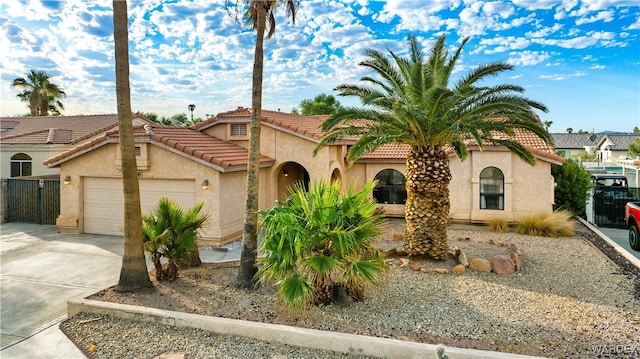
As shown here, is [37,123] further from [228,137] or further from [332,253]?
[332,253]

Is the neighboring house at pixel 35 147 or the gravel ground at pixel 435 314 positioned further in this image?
the neighboring house at pixel 35 147

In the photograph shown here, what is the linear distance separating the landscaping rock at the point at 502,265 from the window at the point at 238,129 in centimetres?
1214

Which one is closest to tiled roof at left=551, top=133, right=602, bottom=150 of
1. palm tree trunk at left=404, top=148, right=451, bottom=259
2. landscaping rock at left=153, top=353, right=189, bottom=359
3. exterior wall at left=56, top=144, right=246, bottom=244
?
palm tree trunk at left=404, top=148, right=451, bottom=259

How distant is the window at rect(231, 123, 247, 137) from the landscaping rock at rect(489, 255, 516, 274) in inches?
478

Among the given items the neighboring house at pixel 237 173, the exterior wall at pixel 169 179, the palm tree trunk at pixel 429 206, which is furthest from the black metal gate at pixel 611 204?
the exterior wall at pixel 169 179

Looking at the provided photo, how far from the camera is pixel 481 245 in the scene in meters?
13.6

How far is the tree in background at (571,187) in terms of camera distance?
19281mm

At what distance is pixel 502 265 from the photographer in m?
10.4

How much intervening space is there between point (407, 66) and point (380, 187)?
9.32 metres

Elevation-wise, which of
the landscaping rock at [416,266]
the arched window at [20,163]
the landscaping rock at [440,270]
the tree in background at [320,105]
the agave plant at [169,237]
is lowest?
the landscaping rock at [440,270]

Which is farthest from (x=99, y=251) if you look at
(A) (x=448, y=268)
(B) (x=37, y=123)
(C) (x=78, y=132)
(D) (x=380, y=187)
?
(B) (x=37, y=123)

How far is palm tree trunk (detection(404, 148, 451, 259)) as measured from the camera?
1128cm

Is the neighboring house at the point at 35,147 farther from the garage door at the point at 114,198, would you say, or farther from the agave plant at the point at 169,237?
the agave plant at the point at 169,237

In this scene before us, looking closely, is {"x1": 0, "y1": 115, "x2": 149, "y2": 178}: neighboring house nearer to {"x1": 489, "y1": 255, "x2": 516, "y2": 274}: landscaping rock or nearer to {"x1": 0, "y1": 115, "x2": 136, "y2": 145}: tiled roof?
{"x1": 0, "y1": 115, "x2": 136, "y2": 145}: tiled roof
